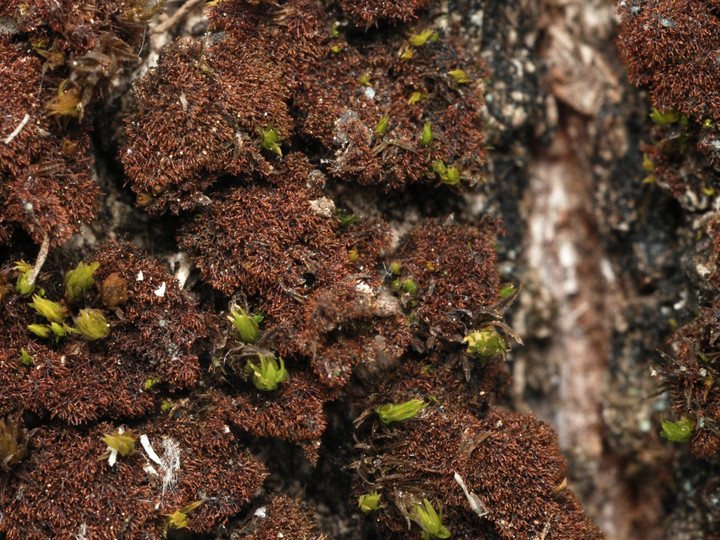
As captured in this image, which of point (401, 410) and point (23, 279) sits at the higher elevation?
point (23, 279)

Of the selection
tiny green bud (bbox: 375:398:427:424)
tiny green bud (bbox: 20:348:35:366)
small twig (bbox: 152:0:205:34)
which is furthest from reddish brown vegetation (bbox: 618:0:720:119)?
tiny green bud (bbox: 20:348:35:366)

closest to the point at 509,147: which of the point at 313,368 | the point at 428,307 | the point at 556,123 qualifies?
the point at 556,123

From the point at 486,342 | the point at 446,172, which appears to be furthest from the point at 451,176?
the point at 486,342

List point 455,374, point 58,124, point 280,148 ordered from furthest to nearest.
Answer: point 455,374 → point 280,148 → point 58,124

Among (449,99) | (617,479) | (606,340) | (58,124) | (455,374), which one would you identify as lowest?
(617,479)

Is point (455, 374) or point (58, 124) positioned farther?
point (455, 374)

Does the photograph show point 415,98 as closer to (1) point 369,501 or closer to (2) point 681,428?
(1) point 369,501

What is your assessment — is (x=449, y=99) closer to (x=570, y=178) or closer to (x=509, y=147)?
(x=509, y=147)
